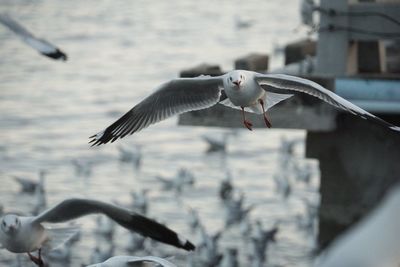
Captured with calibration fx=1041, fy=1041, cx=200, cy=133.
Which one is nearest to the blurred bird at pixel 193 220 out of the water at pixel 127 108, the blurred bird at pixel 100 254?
the water at pixel 127 108

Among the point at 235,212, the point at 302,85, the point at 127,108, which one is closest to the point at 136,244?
the point at 235,212

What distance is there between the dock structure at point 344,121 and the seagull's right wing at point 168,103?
98cm

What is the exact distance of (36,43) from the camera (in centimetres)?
659

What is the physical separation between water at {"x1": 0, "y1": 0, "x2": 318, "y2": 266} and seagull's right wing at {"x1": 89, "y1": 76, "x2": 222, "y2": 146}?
1.85 metres

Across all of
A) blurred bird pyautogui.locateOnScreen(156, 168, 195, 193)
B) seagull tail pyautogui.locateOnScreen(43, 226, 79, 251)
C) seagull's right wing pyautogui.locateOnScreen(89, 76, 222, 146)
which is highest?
seagull's right wing pyautogui.locateOnScreen(89, 76, 222, 146)

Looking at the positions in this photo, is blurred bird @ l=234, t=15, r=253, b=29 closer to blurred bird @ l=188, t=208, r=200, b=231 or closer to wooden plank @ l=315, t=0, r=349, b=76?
blurred bird @ l=188, t=208, r=200, b=231

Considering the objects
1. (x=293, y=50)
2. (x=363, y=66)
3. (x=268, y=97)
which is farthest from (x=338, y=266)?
(x=293, y=50)

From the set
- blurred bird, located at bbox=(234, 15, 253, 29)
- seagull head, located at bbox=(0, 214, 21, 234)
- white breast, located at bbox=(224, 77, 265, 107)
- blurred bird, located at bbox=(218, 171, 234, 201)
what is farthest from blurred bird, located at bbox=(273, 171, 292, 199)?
blurred bird, located at bbox=(234, 15, 253, 29)

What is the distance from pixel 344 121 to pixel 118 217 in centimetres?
164

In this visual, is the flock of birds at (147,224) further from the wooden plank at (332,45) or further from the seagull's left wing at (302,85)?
the wooden plank at (332,45)

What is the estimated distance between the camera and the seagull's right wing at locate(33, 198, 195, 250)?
503cm

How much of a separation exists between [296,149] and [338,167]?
5.46 meters

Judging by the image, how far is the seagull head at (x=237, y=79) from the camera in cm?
429

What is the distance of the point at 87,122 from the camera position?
44.2 ft
